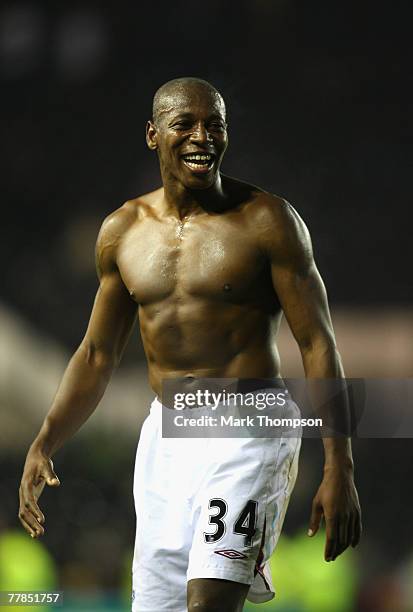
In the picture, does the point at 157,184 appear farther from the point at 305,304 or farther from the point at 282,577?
the point at 305,304

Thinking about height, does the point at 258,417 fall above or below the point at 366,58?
below

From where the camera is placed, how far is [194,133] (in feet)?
7.27

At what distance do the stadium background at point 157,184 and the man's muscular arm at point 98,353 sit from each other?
113cm

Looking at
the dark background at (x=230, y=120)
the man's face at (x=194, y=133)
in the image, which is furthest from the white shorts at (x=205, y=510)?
the dark background at (x=230, y=120)

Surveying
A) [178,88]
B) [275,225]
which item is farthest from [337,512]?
[178,88]

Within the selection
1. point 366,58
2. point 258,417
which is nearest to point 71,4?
point 366,58

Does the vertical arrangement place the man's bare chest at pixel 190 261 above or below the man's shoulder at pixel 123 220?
below

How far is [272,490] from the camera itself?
2.10 meters

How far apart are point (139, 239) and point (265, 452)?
0.54m

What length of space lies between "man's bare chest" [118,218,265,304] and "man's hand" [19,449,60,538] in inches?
15.6

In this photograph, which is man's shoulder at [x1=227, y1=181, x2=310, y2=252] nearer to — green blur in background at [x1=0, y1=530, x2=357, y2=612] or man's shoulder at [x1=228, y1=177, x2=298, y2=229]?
man's shoulder at [x1=228, y1=177, x2=298, y2=229]

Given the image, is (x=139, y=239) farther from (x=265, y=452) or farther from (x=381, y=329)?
(x=381, y=329)

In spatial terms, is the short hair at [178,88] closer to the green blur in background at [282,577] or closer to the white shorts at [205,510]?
the white shorts at [205,510]

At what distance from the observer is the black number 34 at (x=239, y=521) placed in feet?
6.69
